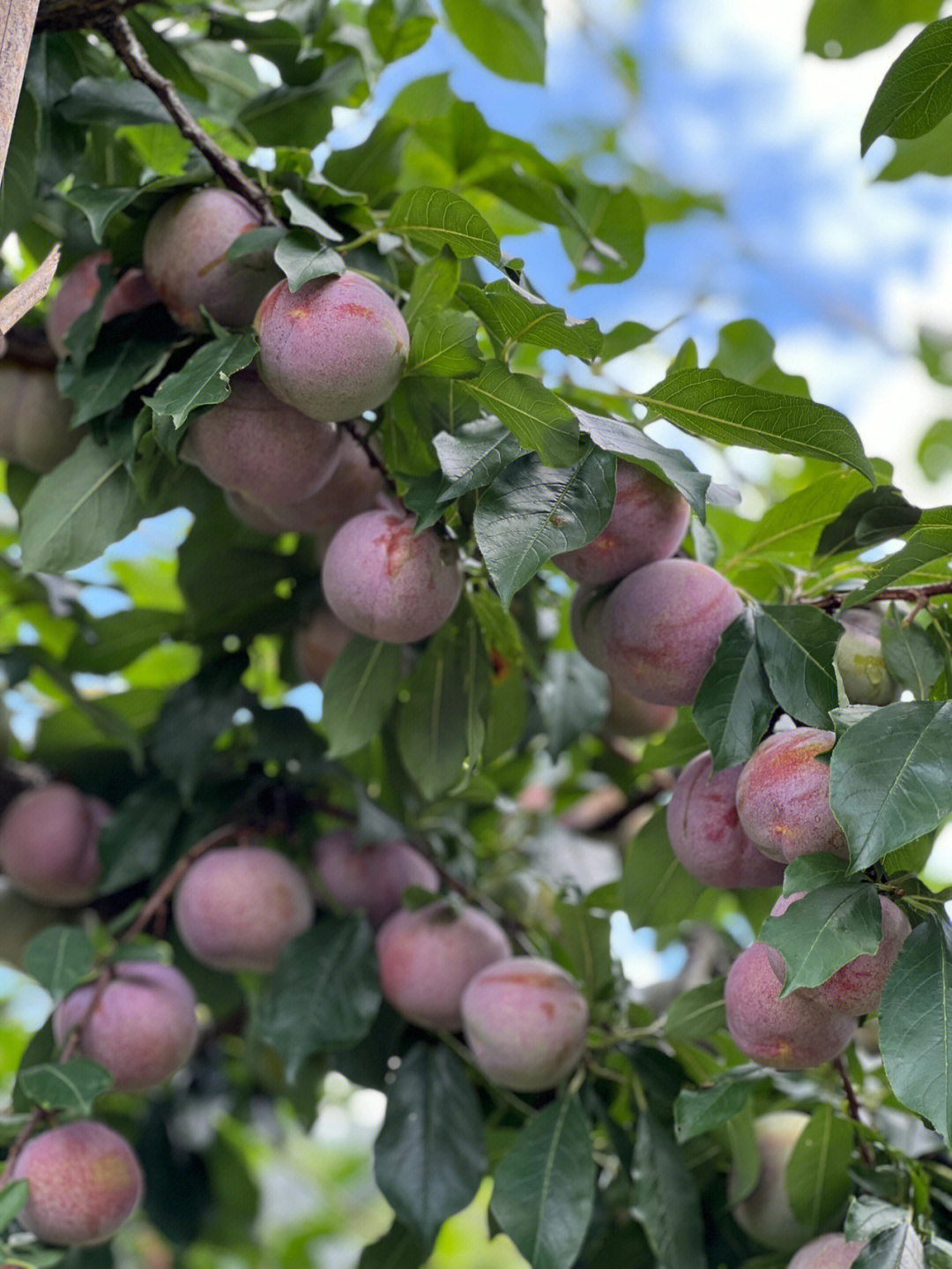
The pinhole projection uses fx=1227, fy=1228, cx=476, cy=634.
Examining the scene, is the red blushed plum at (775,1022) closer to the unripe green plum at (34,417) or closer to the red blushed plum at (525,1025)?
the red blushed plum at (525,1025)

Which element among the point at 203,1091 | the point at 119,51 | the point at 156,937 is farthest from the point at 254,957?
the point at 119,51

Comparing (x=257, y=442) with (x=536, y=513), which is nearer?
(x=536, y=513)

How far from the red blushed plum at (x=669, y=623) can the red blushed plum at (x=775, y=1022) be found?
17 centimetres

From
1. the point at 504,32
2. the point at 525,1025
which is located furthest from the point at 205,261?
the point at 525,1025

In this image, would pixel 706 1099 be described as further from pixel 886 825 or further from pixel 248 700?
pixel 248 700

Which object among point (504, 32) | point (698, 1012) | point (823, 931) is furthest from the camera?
point (504, 32)

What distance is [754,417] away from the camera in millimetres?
680

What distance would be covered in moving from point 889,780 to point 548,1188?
400 mm

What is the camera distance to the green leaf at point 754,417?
658 millimetres

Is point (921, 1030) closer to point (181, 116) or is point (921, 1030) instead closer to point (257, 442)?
point (257, 442)

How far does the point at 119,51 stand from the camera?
78 centimetres

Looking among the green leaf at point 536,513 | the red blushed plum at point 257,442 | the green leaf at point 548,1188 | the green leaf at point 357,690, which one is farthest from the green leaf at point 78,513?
the green leaf at point 548,1188

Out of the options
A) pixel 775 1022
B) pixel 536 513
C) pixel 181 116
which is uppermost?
pixel 181 116

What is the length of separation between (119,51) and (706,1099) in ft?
2.44
